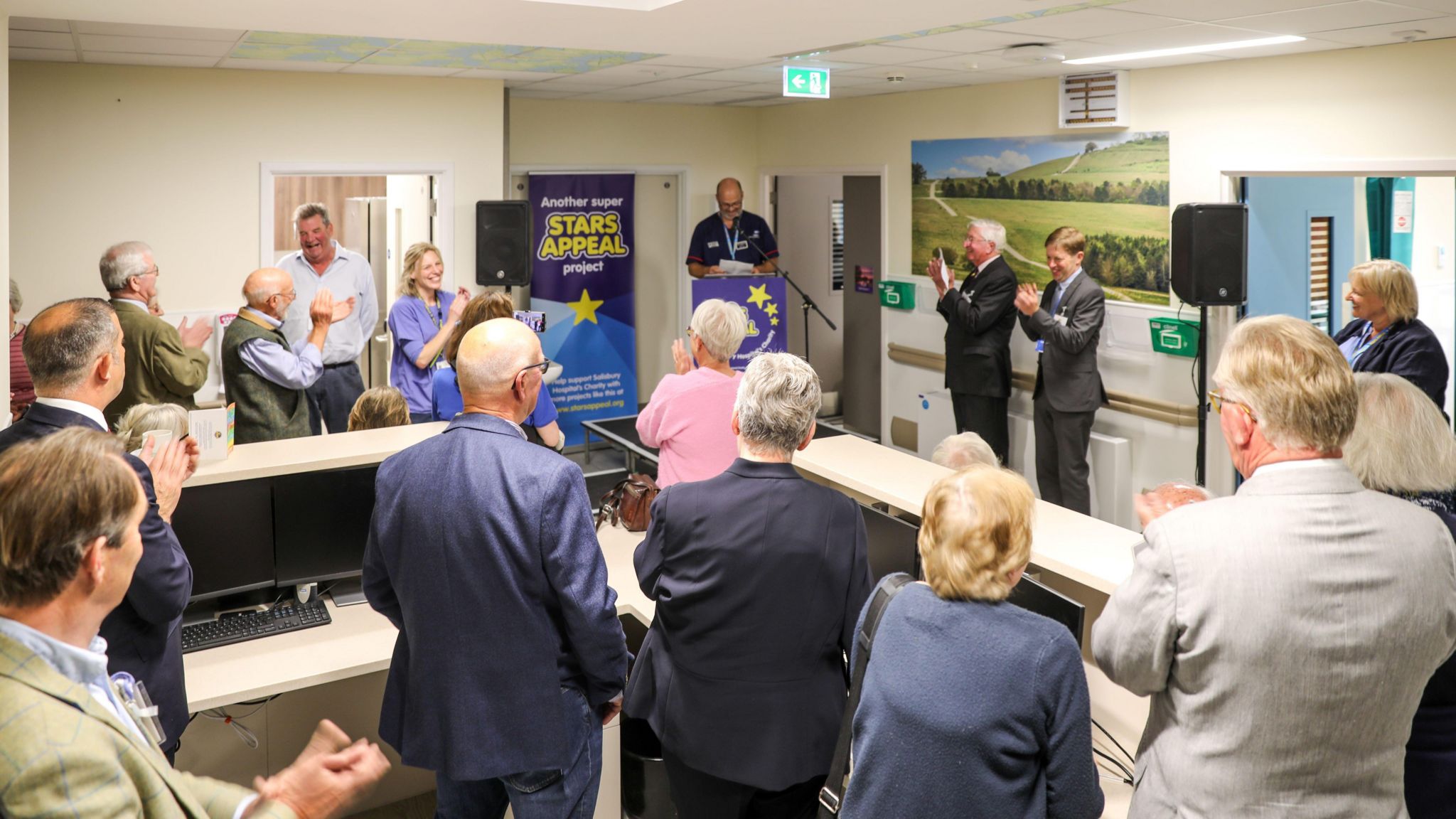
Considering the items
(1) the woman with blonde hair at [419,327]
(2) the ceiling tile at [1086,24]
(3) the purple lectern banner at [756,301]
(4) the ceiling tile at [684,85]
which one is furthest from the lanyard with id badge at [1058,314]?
(1) the woman with blonde hair at [419,327]

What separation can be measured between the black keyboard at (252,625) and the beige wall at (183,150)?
3642mm

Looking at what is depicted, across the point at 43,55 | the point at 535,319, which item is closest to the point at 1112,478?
the point at 535,319

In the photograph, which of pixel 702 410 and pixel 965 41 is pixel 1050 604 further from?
pixel 965 41

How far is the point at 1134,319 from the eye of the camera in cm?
646

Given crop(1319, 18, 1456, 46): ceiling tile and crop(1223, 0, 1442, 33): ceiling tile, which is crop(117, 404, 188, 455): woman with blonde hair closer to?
crop(1223, 0, 1442, 33): ceiling tile

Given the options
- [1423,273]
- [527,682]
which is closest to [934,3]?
[527,682]

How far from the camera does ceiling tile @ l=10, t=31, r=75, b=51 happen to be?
4969 millimetres

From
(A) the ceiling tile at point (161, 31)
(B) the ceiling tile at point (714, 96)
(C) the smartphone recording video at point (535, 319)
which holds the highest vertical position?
(B) the ceiling tile at point (714, 96)

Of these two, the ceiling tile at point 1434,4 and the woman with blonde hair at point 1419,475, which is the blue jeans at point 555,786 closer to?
the woman with blonde hair at point 1419,475

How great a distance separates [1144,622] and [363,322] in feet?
18.1

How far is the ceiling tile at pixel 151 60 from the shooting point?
574 cm

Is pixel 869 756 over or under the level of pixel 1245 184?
under

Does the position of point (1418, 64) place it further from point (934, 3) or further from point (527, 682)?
point (527, 682)

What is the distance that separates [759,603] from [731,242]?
6621 millimetres
